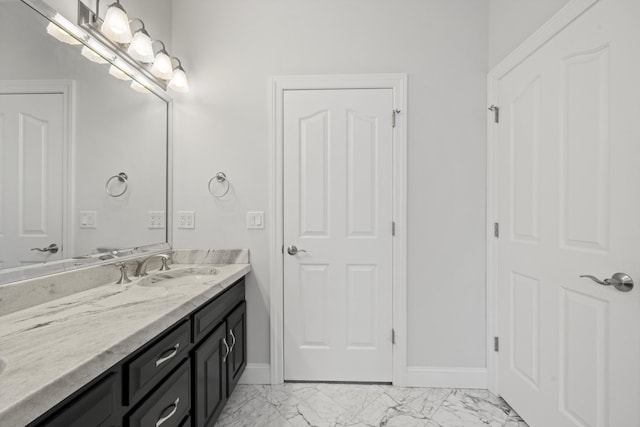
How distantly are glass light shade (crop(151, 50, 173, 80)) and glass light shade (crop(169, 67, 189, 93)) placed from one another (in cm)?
5

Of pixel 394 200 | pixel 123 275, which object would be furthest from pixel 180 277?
pixel 394 200

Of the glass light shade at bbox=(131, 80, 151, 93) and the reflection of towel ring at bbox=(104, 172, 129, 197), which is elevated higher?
the glass light shade at bbox=(131, 80, 151, 93)

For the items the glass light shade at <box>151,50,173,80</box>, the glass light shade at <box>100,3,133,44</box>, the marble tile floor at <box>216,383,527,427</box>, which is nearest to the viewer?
the glass light shade at <box>100,3,133,44</box>

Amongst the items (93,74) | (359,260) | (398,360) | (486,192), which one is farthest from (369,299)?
(93,74)

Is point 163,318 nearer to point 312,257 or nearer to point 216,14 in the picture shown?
point 312,257

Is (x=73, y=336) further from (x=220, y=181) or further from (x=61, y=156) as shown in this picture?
(x=220, y=181)

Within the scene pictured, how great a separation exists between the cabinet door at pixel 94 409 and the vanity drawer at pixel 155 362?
5 centimetres

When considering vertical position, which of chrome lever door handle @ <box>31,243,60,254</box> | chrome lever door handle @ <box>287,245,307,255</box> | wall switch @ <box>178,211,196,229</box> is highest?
wall switch @ <box>178,211,196,229</box>

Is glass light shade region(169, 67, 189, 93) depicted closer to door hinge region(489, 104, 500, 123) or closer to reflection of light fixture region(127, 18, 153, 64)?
reflection of light fixture region(127, 18, 153, 64)

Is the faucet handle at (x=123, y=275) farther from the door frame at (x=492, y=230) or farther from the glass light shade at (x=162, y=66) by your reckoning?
the door frame at (x=492, y=230)

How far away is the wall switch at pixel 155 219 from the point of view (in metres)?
1.85

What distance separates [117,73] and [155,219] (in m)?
0.86

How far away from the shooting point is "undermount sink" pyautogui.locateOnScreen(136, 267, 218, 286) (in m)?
1.54

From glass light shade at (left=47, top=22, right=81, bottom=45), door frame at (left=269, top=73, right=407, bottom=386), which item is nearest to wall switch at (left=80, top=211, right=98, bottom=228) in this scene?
glass light shade at (left=47, top=22, right=81, bottom=45)
